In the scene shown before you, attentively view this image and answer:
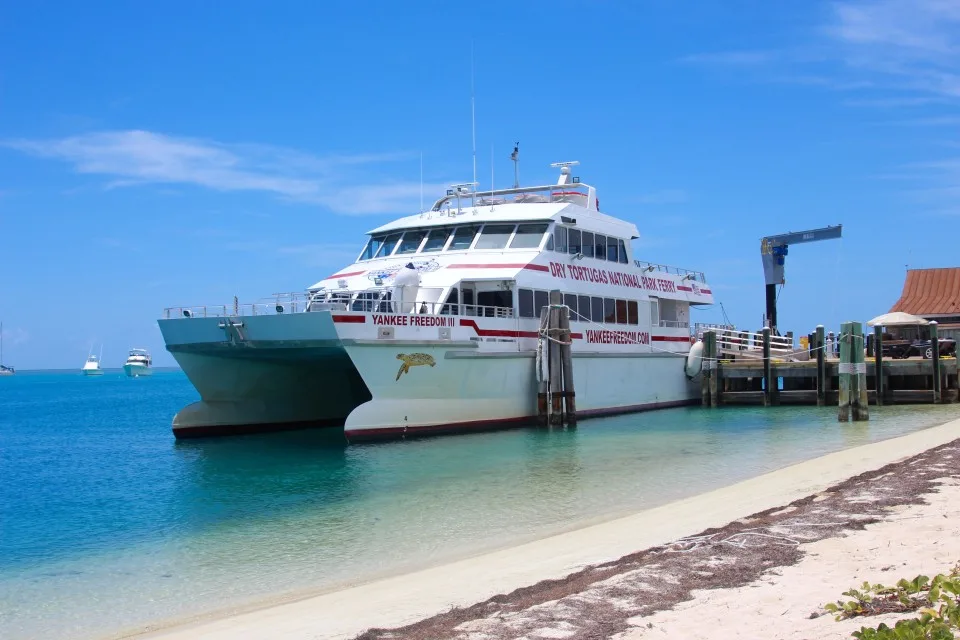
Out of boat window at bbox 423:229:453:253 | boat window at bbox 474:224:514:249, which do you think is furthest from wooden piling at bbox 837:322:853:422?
boat window at bbox 423:229:453:253

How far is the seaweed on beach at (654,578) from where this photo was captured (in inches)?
212

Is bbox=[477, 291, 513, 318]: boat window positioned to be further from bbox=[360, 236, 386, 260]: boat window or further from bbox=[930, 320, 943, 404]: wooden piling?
bbox=[930, 320, 943, 404]: wooden piling

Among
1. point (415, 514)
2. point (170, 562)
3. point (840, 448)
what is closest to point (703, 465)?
point (840, 448)

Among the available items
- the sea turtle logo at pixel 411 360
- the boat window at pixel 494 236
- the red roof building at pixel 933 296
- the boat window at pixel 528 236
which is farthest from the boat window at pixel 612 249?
the red roof building at pixel 933 296

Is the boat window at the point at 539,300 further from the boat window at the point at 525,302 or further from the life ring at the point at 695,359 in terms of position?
the life ring at the point at 695,359

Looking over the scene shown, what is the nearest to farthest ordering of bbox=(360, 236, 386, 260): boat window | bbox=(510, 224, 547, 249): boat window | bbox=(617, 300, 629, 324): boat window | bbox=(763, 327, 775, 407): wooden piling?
bbox=(510, 224, 547, 249): boat window
bbox=(360, 236, 386, 260): boat window
bbox=(617, 300, 629, 324): boat window
bbox=(763, 327, 775, 407): wooden piling

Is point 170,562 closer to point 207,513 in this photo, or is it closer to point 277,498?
point 207,513

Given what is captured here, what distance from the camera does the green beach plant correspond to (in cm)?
399

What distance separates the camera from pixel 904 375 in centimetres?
2705

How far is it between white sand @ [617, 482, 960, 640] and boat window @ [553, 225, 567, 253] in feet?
51.9

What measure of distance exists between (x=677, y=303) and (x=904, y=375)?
712 cm

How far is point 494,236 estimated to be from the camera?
22.7 meters

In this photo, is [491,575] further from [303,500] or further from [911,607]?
[303,500]

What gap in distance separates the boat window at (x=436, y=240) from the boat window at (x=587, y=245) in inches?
144
